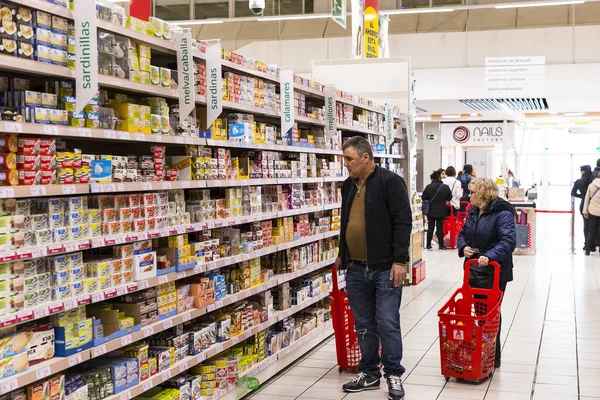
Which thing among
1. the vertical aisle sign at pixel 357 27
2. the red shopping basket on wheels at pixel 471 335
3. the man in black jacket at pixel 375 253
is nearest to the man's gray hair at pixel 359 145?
the man in black jacket at pixel 375 253

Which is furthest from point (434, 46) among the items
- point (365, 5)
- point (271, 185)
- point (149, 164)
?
point (149, 164)

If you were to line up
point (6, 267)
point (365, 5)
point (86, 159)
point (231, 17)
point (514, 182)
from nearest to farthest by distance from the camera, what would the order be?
point (6, 267) < point (86, 159) < point (365, 5) < point (231, 17) < point (514, 182)

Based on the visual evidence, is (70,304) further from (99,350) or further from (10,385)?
(10,385)

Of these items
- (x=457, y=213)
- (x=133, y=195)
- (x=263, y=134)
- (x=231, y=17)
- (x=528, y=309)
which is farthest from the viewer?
(x=231, y=17)

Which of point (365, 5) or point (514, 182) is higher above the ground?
point (365, 5)

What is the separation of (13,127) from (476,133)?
69.7 ft

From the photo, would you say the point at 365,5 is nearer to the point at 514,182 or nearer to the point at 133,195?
the point at 133,195

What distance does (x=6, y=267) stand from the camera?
3260 millimetres

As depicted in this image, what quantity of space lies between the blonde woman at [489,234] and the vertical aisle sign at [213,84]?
6.88ft

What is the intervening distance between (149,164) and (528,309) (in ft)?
18.8

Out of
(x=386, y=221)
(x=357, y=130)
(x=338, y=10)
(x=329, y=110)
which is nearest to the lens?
(x=386, y=221)

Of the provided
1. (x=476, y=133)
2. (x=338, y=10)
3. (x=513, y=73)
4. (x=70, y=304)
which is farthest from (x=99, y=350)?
(x=476, y=133)

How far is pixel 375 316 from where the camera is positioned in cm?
536

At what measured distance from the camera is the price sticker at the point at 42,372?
332 centimetres
